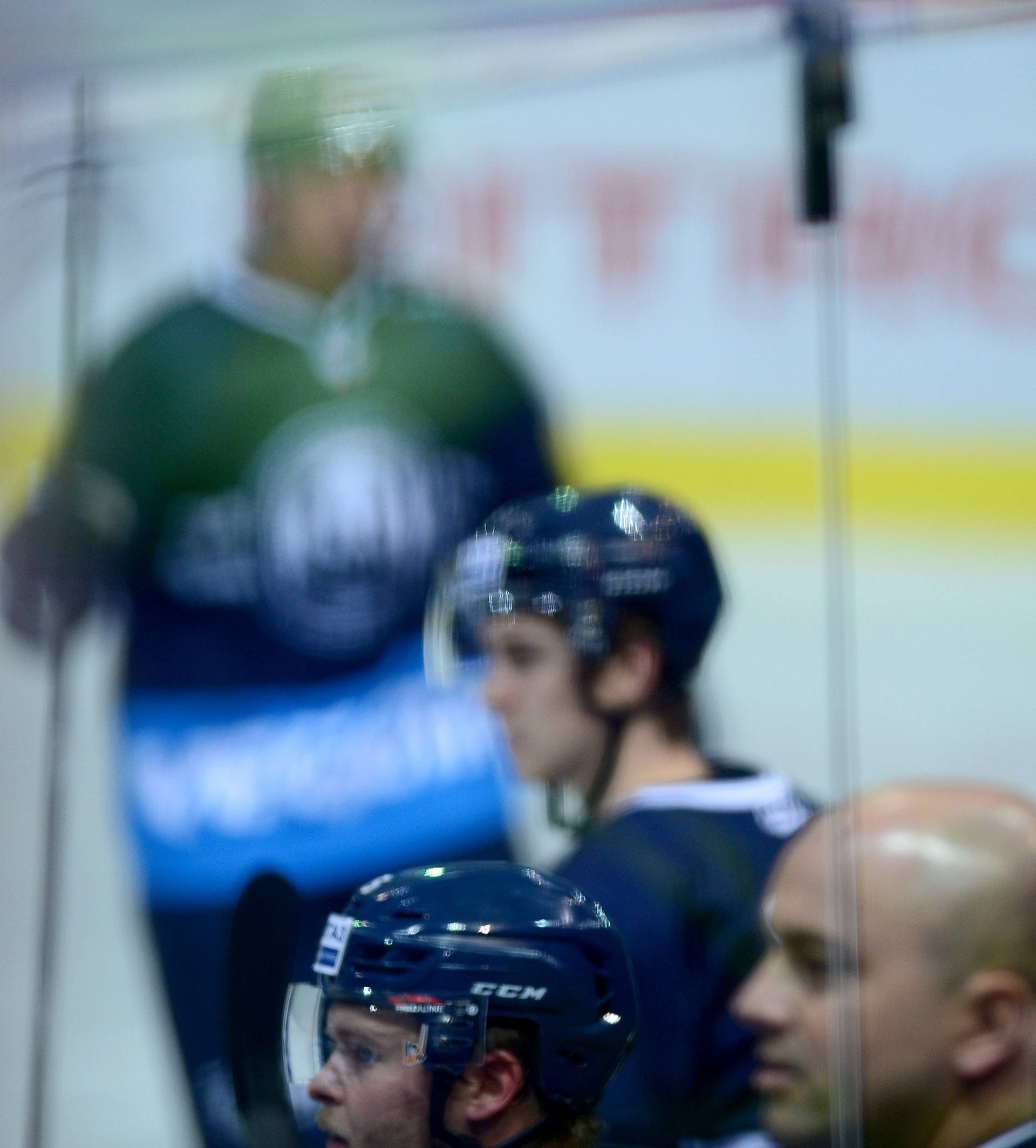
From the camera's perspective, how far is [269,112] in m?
1.77

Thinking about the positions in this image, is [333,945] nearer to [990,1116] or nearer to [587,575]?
[587,575]

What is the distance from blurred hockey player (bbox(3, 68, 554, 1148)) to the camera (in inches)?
68.7

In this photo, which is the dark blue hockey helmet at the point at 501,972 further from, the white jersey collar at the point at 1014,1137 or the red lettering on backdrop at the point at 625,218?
the red lettering on backdrop at the point at 625,218

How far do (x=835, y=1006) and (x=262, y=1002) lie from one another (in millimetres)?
641

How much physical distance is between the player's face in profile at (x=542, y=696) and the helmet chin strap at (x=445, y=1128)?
0.34 m

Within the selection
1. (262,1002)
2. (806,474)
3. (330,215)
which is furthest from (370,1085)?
(330,215)

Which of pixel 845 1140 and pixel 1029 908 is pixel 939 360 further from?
pixel 845 1140

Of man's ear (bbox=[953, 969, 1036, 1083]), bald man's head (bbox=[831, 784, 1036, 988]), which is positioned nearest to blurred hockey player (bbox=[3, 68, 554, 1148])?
bald man's head (bbox=[831, 784, 1036, 988])

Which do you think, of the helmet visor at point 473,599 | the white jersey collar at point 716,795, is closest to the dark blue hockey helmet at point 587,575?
the helmet visor at point 473,599

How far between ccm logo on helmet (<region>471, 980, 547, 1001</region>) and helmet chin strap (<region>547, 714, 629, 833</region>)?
0.18m

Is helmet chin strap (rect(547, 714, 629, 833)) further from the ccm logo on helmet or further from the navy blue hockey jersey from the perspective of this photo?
the ccm logo on helmet

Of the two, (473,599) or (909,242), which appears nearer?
(909,242)

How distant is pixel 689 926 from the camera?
169cm

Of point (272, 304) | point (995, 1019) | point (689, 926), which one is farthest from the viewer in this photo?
point (272, 304)
